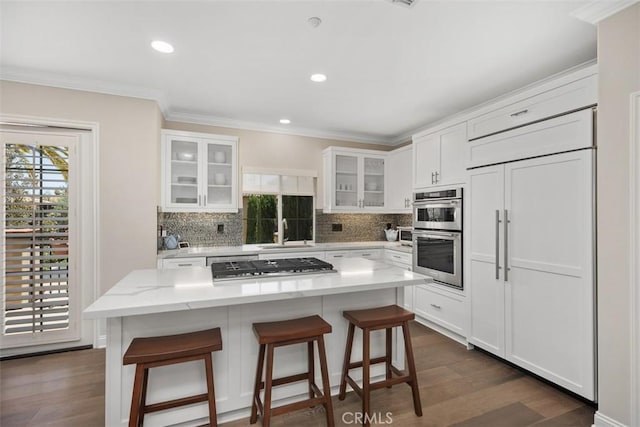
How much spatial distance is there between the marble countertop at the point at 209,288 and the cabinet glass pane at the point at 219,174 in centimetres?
182

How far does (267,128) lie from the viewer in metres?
4.54

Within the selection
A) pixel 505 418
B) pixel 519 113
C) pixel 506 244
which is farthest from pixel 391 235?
pixel 505 418

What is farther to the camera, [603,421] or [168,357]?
[603,421]

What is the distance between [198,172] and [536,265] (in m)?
3.74

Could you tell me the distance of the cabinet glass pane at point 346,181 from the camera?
4812 millimetres

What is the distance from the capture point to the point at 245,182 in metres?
4.49

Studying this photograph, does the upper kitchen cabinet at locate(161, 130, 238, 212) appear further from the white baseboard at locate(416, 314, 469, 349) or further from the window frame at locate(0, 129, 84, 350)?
the white baseboard at locate(416, 314, 469, 349)

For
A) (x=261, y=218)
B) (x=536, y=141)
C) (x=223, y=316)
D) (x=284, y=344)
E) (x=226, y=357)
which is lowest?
(x=226, y=357)

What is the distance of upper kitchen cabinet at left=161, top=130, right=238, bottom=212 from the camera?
3855mm

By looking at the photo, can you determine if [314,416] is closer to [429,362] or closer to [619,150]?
[429,362]

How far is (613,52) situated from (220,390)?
3217 millimetres

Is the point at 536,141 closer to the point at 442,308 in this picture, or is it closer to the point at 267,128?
the point at 442,308

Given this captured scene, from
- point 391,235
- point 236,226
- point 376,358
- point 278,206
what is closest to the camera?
point 376,358

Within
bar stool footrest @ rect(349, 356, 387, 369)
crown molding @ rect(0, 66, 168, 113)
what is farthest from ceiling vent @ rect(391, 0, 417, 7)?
crown molding @ rect(0, 66, 168, 113)
